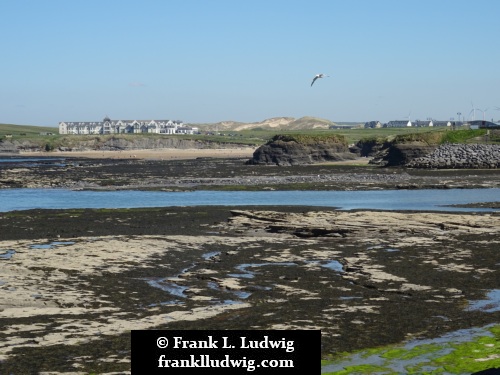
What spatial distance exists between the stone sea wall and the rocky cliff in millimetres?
21940

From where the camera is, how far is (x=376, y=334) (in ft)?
71.2

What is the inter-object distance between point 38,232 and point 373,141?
114 m

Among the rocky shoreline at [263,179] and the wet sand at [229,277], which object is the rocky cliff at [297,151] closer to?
the rocky shoreline at [263,179]

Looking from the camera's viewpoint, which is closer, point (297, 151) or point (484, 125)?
point (297, 151)

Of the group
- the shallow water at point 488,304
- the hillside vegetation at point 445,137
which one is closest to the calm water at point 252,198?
the shallow water at point 488,304

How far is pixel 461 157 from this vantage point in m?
108

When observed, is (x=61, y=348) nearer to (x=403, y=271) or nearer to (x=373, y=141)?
(x=403, y=271)

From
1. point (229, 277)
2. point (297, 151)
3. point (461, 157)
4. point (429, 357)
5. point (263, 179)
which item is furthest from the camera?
point (297, 151)
